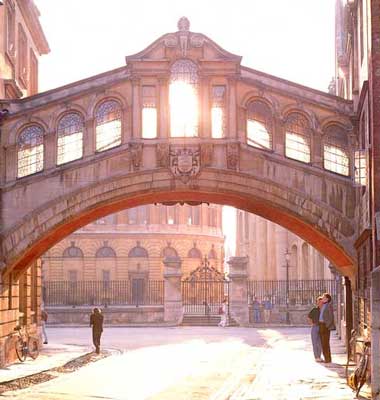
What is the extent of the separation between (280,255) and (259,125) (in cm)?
3941

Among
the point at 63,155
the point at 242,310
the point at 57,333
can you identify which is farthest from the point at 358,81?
the point at 242,310

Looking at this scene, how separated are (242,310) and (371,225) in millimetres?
33143

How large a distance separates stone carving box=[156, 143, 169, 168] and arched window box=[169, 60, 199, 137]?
45cm

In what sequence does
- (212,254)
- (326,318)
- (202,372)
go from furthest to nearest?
(212,254)
(326,318)
(202,372)

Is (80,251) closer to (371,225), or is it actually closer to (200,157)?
(200,157)

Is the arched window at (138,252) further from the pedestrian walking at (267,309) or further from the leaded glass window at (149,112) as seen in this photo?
the leaded glass window at (149,112)

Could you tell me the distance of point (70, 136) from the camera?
1064 inches

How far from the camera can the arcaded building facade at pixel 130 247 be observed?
84.1 metres

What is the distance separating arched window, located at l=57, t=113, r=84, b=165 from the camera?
88.7ft

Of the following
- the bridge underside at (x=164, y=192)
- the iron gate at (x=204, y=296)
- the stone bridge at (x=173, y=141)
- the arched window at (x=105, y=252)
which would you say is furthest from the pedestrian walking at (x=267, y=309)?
the arched window at (x=105, y=252)

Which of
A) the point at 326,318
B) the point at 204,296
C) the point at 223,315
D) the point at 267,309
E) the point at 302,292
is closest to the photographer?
the point at 326,318

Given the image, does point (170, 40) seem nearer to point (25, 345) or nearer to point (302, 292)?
point (25, 345)

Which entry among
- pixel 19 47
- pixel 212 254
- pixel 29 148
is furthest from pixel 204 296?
pixel 29 148

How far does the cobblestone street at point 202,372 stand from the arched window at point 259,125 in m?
6.11
